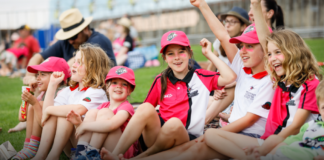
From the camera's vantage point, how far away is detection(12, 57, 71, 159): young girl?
3037mm

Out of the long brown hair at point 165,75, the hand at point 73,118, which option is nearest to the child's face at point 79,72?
the hand at point 73,118

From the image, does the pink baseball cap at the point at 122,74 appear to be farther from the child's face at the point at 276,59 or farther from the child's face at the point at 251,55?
the child's face at the point at 276,59

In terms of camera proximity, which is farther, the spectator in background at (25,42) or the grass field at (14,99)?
the spectator in background at (25,42)

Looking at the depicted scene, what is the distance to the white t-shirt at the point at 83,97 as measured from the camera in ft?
10.0

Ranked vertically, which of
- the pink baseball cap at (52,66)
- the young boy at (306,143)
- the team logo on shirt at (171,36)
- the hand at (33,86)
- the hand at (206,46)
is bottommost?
the young boy at (306,143)

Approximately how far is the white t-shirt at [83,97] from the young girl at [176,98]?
56 centimetres

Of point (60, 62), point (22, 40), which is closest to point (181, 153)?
point (60, 62)

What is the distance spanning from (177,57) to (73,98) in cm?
125

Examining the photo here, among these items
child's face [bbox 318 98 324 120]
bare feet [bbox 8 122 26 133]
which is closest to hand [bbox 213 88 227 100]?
child's face [bbox 318 98 324 120]

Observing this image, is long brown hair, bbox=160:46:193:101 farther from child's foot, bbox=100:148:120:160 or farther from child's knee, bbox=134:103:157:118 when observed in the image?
child's foot, bbox=100:148:120:160

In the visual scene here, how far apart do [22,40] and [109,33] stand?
3.02 metres

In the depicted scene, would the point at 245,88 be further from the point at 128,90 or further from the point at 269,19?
the point at 269,19

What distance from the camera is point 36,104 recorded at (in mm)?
3139

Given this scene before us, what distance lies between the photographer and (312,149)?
2.08 m
